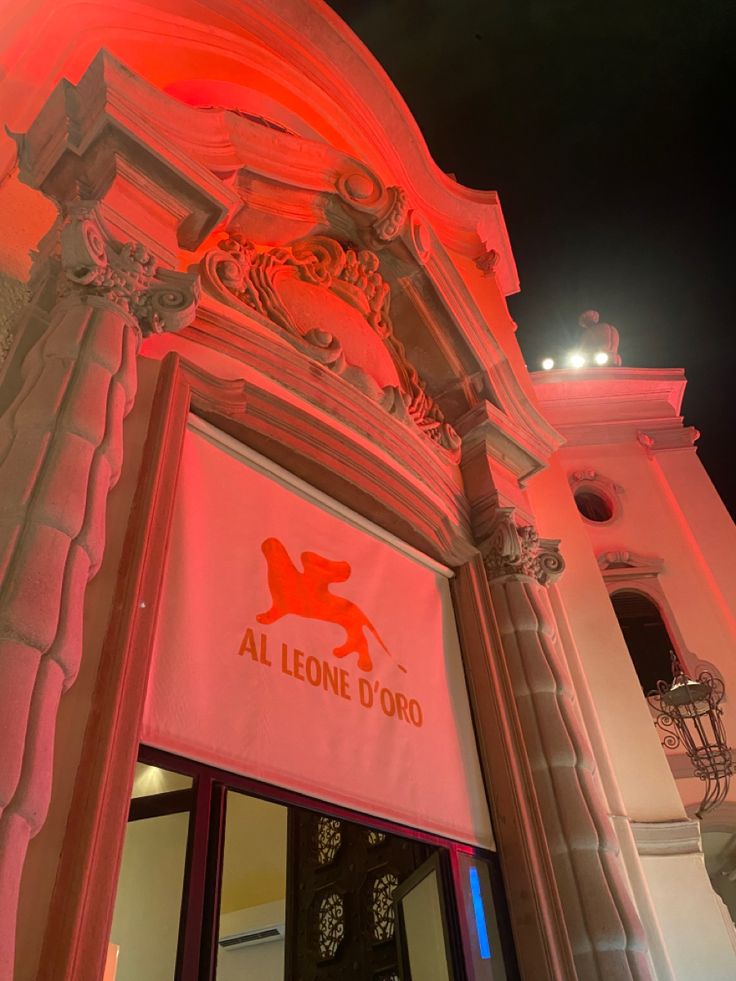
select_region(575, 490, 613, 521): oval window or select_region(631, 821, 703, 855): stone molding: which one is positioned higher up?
select_region(575, 490, 613, 521): oval window

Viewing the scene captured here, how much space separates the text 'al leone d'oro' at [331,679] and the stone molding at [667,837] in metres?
1.88

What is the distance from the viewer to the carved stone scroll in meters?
3.97

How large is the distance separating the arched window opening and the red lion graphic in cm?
695

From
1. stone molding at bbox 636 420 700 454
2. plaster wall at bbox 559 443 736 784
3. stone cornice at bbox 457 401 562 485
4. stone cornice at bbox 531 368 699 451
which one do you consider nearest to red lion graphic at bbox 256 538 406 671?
stone cornice at bbox 457 401 562 485

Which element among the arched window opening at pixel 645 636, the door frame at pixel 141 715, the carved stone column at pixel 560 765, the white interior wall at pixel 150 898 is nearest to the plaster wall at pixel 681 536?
the arched window opening at pixel 645 636

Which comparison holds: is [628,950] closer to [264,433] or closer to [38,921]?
[38,921]

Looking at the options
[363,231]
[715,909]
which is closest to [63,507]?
[363,231]

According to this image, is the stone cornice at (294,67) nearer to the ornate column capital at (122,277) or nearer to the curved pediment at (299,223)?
the curved pediment at (299,223)

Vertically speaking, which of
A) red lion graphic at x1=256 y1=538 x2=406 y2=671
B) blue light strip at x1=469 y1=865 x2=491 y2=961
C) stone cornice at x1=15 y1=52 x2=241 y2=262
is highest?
stone cornice at x1=15 y1=52 x2=241 y2=262

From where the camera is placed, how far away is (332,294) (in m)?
4.75

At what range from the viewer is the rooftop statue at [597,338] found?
13.6m

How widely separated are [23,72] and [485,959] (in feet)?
15.7

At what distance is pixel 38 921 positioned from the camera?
66.1 inches

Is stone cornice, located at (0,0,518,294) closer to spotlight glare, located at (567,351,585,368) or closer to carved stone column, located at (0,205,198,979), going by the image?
carved stone column, located at (0,205,198,979)
